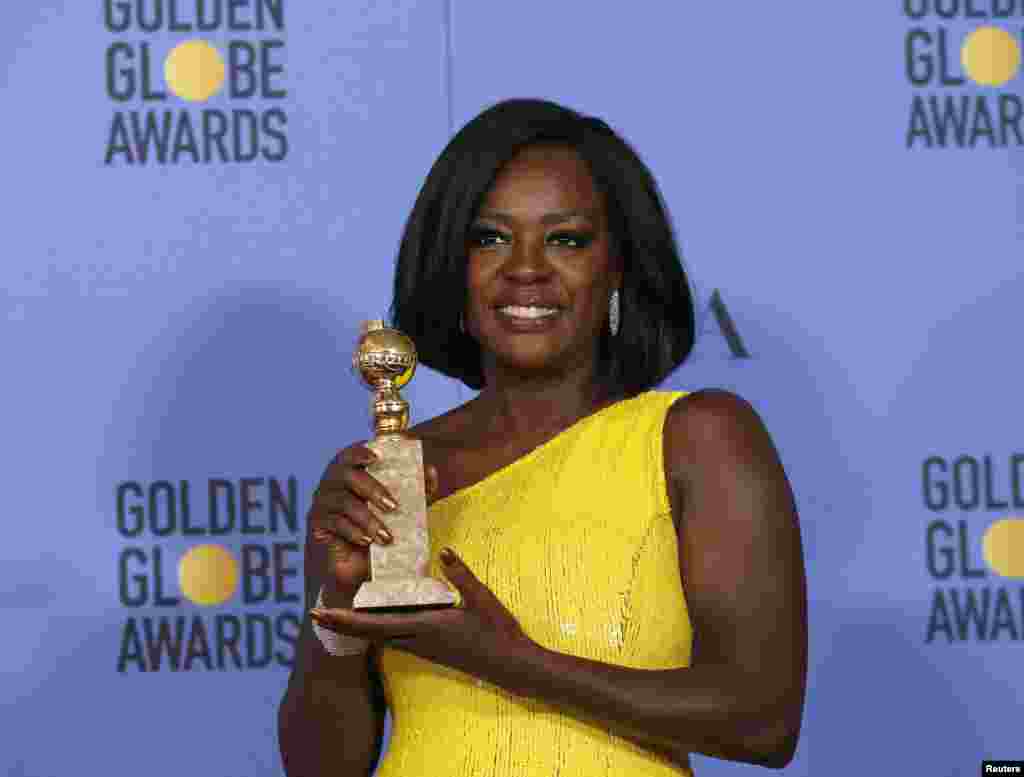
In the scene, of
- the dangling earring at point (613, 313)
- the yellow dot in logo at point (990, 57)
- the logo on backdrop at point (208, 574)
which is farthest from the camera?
the yellow dot in logo at point (990, 57)

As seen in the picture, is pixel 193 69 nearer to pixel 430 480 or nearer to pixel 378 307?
pixel 378 307

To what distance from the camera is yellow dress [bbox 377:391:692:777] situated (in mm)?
1698

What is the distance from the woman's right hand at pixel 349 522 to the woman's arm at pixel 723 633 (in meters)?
0.17

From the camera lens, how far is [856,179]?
99.5 inches

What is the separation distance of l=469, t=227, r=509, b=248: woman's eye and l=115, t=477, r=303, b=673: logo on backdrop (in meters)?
0.70

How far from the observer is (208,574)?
2445 millimetres

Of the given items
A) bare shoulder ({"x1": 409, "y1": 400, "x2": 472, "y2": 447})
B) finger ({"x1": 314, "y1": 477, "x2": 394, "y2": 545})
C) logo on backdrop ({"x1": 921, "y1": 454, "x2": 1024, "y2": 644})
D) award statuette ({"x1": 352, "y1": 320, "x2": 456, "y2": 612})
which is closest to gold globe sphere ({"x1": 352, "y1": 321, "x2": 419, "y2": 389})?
award statuette ({"x1": 352, "y1": 320, "x2": 456, "y2": 612})

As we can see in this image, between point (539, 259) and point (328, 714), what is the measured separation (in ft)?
1.69

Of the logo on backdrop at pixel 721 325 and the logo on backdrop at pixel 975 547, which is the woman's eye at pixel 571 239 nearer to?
the logo on backdrop at pixel 721 325

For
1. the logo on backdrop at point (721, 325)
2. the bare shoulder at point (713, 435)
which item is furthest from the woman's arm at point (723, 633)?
the logo on backdrop at point (721, 325)

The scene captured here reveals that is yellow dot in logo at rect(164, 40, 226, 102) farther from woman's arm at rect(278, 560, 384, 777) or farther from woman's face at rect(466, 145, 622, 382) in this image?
woman's arm at rect(278, 560, 384, 777)

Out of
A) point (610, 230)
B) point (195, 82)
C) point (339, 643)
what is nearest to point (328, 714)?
point (339, 643)

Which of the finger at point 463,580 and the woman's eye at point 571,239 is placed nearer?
the finger at point 463,580

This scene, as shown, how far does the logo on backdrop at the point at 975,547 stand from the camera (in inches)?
97.7
